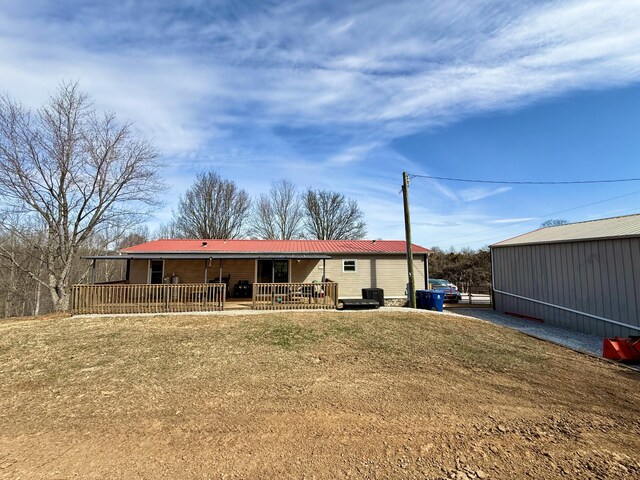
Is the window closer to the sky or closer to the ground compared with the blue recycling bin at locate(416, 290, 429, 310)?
closer to the sky

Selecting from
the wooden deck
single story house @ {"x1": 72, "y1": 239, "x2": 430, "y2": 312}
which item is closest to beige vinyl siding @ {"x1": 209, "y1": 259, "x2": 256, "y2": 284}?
single story house @ {"x1": 72, "y1": 239, "x2": 430, "y2": 312}

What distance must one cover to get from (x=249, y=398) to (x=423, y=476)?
290 centimetres

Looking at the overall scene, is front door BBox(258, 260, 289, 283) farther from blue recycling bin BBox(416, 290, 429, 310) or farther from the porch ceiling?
blue recycling bin BBox(416, 290, 429, 310)

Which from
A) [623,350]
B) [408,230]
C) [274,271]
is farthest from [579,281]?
[274,271]

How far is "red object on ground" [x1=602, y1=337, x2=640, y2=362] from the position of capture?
304 inches

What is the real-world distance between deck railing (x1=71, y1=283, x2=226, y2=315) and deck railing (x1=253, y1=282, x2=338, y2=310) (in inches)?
60.9

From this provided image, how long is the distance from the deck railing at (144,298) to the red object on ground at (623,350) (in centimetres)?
1206

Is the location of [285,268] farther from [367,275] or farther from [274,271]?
[367,275]

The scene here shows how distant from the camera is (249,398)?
Answer: 5129mm

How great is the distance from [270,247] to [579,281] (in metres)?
13.8

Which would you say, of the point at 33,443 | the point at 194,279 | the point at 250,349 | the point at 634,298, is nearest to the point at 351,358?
the point at 250,349

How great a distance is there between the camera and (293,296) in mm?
13898

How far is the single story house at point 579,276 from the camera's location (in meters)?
10.3

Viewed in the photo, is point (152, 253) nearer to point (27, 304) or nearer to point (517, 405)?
point (517, 405)
